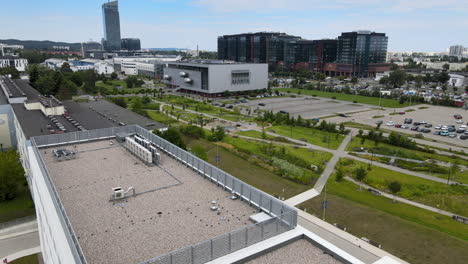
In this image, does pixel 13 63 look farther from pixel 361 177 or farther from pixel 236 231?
pixel 236 231

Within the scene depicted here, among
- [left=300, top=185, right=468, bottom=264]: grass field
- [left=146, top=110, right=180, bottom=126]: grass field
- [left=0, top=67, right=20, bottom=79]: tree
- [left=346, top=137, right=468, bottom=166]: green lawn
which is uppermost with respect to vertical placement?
[left=0, top=67, right=20, bottom=79]: tree

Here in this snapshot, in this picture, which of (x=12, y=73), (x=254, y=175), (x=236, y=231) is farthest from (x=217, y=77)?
(x=236, y=231)

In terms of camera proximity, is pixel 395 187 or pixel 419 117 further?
pixel 419 117

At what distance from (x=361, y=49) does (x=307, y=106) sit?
5257cm

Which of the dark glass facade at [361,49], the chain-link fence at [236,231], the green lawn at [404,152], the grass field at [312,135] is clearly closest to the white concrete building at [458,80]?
the dark glass facade at [361,49]

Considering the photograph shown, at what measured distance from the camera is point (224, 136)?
1405 inches

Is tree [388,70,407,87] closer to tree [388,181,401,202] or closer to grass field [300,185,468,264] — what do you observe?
tree [388,181,401,202]

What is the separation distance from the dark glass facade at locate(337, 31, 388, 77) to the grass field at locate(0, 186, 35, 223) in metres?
96.3

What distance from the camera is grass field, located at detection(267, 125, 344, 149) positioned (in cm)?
3441

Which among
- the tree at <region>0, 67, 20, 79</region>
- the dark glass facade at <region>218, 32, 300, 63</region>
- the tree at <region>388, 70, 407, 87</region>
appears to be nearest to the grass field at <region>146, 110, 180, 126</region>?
the tree at <region>0, 67, 20, 79</region>

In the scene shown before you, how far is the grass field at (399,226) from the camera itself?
1579 cm

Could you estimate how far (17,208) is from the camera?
69.6ft

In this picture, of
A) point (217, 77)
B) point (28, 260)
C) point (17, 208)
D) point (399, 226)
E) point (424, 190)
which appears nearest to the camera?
point (28, 260)

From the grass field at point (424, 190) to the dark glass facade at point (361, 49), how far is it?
266 ft
